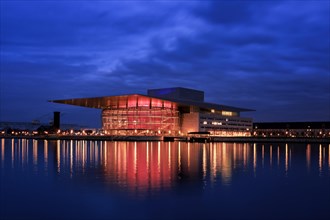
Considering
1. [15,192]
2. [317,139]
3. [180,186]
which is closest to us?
[15,192]

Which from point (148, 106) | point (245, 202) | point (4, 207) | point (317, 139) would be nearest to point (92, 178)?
point (4, 207)

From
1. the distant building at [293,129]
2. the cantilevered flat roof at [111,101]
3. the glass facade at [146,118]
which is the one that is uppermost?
the cantilevered flat roof at [111,101]

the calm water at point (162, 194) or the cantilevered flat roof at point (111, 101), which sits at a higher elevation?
the cantilevered flat roof at point (111, 101)

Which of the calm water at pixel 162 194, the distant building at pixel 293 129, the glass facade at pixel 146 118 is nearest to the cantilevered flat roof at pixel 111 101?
the glass facade at pixel 146 118

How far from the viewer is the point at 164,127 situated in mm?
92750

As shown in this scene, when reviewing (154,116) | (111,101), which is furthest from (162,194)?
(154,116)

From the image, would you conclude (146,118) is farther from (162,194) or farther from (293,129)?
(162,194)

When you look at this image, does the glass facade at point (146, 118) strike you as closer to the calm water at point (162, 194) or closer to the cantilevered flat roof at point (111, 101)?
the cantilevered flat roof at point (111, 101)

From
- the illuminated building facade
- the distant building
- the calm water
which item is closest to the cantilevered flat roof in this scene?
the illuminated building facade

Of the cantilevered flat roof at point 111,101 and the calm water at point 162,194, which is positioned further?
the cantilevered flat roof at point 111,101

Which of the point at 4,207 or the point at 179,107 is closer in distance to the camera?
the point at 4,207

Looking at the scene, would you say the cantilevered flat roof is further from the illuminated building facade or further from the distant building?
→ the distant building

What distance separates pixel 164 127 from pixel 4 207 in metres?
81.9

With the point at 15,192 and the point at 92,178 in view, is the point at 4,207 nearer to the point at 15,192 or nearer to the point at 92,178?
the point at 15,192
